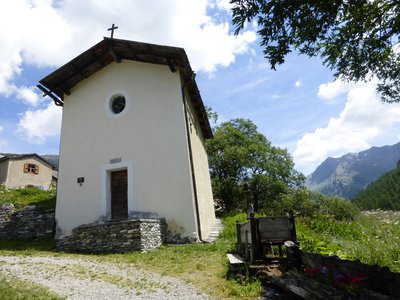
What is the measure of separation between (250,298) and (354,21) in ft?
15.3

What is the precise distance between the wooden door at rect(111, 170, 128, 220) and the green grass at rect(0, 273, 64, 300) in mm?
6219

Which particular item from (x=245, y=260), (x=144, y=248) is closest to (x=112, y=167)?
(x=144, y=248)

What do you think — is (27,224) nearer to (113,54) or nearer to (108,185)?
(108,185)

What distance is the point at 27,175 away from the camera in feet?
102

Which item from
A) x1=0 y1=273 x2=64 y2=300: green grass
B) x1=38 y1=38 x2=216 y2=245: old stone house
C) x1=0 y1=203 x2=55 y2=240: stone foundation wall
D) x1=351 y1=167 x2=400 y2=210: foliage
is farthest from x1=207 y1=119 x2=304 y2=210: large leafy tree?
x1=351 y1=167 x2=400 y2=210: foliage

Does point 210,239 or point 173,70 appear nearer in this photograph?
point 210,239

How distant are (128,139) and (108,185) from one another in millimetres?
1992

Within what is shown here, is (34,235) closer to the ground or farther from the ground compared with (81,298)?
farther from the ground

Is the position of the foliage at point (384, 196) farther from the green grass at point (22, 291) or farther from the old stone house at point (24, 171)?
the green grass at point (22, 291)

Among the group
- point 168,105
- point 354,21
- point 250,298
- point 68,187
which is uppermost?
point 168,105

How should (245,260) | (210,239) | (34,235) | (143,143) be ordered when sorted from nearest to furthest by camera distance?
1. (245,260)
2. (210,239)
3. (143,143)
4. (34,235)

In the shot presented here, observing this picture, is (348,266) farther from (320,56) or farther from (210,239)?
(210,239)

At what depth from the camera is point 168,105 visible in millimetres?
11656

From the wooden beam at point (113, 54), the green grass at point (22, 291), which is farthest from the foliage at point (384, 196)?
the green grass at point (22, 291)
